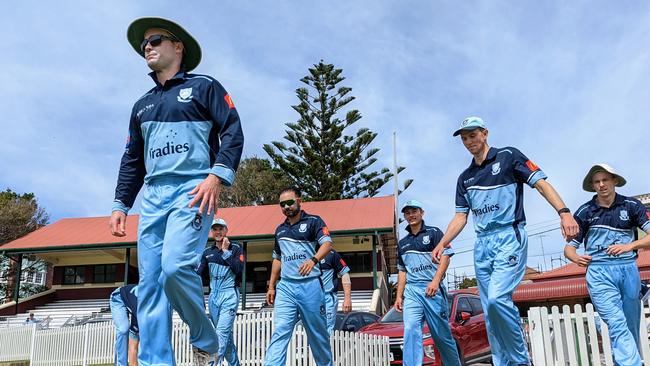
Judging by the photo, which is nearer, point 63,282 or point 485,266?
point 485,266

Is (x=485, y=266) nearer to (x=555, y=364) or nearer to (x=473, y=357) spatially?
(x=555, y=364)

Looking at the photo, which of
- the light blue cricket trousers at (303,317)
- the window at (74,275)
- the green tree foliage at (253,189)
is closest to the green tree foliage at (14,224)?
the window at (74,275)

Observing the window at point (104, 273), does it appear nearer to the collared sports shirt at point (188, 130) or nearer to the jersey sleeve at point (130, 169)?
the jersey sleeve at point (130, 169)

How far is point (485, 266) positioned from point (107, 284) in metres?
32.9

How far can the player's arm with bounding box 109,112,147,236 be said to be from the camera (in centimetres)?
424

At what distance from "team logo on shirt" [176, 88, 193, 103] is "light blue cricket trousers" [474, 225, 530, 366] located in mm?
3099

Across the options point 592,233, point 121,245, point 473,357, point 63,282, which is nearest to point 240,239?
point 121,245

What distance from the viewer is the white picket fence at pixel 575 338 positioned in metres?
7.54

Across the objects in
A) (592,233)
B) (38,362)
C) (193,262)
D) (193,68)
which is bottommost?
(38,362)

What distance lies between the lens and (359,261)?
31453 mm

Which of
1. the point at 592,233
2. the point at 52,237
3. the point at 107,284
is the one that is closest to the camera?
the point at 592,233

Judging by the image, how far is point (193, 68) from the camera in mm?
4438

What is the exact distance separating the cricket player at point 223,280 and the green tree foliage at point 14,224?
39345mm

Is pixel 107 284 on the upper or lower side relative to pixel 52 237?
lower
